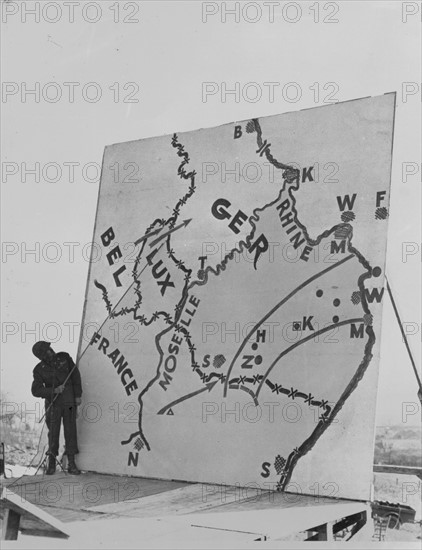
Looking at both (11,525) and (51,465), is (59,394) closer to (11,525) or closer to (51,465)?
(51,465)

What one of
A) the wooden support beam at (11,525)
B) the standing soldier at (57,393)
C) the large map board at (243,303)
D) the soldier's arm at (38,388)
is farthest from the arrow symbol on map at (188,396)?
the wooden support beam at (11,525)

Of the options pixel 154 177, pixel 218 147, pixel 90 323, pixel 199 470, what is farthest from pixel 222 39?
pixel 199 470

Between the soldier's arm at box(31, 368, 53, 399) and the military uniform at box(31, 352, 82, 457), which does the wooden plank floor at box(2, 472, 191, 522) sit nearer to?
the military uniform at box(31, 352, 82, 457)

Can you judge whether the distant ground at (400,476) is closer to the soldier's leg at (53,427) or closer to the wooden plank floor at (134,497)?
the wooden plank floor at (134,497)

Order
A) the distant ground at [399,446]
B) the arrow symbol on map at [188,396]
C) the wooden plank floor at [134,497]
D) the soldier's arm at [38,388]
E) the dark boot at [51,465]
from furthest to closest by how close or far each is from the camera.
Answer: the dark boot at [51,465] < the soldier's arm at [38,388] < the arrow symbol on map at [188,396] < the distant ground at [399,446] < the wooden plank floor at [134,497]

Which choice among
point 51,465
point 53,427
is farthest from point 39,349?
point 51,465

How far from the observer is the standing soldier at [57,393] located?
4941 mm

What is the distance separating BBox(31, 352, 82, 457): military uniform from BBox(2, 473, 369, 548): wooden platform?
47cm

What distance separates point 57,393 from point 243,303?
4.31ft

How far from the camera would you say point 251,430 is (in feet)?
14.6

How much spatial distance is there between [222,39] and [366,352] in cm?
203

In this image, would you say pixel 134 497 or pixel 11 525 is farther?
pixel 134 497

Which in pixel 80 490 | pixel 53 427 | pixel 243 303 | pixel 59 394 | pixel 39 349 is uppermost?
pixel 243 303

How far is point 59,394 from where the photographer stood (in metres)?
4.96
